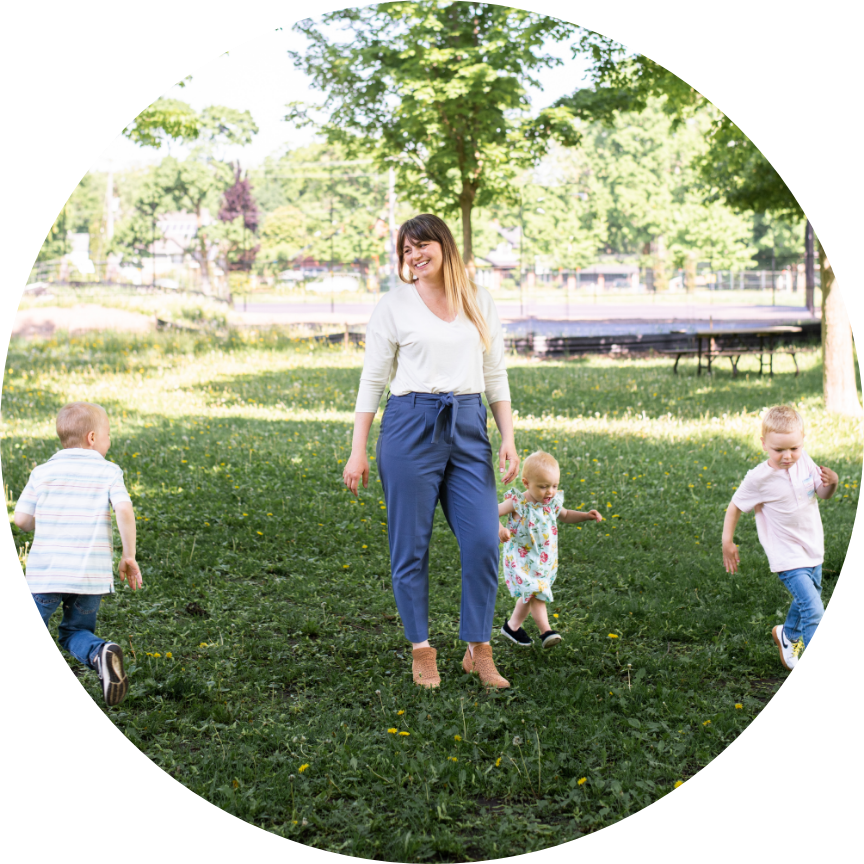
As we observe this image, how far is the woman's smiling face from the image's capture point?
446 cm

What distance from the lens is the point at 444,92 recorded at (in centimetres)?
1853

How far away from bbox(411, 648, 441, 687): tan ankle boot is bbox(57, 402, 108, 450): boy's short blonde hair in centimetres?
192

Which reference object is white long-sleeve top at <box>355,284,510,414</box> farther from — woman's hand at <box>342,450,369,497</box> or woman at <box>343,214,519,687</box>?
woman's hand at <box>342,450,369,497</box>

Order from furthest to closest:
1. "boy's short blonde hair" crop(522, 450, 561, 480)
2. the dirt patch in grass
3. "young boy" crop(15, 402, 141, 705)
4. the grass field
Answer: the dirt patch in grass → "boy's short blonde hair" crop(522, 450, 561, 480) → "young boy" crop(15, 402, 141, 705) → the grass field

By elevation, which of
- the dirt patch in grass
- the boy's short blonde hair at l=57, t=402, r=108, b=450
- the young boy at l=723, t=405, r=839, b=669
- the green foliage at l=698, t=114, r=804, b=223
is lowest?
the young boy at l=723, t=405, r=839, b=669

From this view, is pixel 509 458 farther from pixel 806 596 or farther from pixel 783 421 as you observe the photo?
pixel 806 596

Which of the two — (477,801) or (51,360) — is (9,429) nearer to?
(51,360)

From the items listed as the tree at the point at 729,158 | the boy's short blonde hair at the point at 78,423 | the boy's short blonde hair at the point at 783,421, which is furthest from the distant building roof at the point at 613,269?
the boy's short blonde hair at the point at 78,423

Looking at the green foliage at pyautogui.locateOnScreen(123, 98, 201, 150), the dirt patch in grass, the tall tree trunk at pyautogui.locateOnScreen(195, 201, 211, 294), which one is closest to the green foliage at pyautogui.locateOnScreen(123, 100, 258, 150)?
the green foliage at pyautogui.locateOnScreen(123, 98, 201, 150)

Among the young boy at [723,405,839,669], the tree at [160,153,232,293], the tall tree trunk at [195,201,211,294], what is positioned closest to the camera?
the young boy at [723,405,839,669]

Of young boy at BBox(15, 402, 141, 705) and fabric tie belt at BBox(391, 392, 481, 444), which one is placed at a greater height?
fabric tie belt at BBox(391, 392, 481, 444)

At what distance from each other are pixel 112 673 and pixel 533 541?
7.72ft

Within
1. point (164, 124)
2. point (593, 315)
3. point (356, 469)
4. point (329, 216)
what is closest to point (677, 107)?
point (164, 124)

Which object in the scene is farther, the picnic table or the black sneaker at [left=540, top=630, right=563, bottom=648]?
the picnic table
